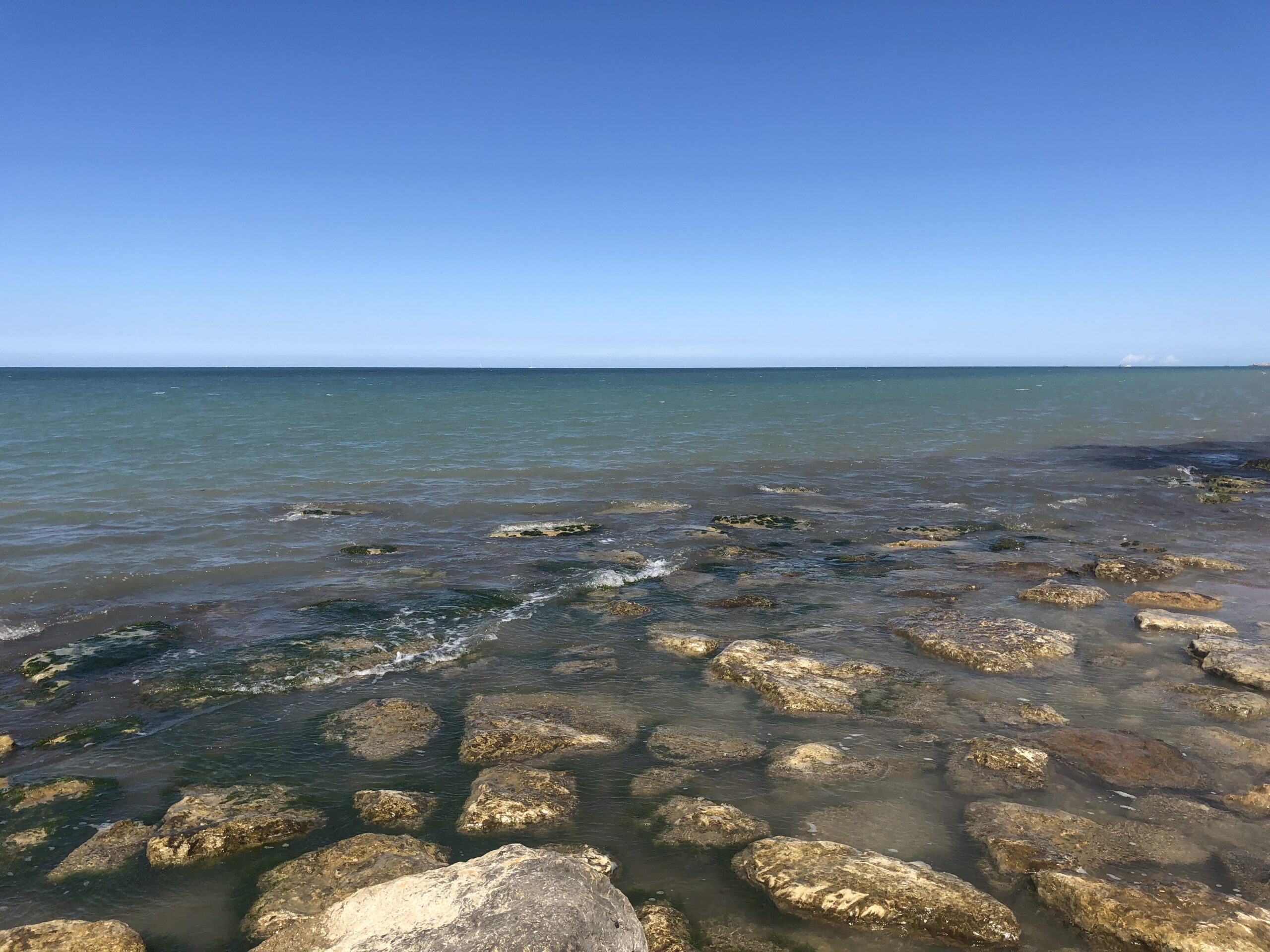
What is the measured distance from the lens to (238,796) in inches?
305

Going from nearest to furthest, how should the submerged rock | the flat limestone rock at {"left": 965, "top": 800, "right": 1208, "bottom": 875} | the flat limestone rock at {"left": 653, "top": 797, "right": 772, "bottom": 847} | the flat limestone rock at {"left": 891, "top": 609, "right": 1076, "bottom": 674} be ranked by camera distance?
1. the flat limestone rock at {"left": 965, "top": 800, "right": 1208, "bottom": 875}
2. the flat limestone rock at {"left": 653, "top": 797, "right": 772, "bottom": 847}
3. the submerged rock
4. the flat limestone rock at {"left": 891, "top": 609, "right": 1076, "bottom": 674}

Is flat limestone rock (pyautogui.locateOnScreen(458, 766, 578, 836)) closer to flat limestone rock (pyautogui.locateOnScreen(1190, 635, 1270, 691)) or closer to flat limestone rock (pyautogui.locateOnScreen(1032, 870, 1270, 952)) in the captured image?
flat limestone rock (pyautogui.locateOnScreen(1032, 870, 1270, 952))

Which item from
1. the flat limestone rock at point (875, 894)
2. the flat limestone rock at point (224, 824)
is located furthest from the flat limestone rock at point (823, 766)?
the flat limestone rock at point (224, 824)

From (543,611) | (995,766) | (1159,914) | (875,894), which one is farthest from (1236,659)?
(543,611)

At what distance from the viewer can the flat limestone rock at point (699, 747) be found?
28.0 feet

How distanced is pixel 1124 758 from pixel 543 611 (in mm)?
9186

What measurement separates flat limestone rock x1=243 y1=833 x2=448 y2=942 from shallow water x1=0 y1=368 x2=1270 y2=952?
237 millimetres

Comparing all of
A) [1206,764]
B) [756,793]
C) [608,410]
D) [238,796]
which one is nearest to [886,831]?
[756,793]

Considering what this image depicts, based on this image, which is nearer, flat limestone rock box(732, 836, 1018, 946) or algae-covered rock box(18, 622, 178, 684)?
flat limestone rock box(732, 836, 1018, 946)

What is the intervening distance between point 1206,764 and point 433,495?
2268 centimetres

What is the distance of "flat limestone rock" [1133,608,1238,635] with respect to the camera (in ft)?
39.8

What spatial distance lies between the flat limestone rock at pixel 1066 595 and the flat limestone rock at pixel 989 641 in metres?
1.53

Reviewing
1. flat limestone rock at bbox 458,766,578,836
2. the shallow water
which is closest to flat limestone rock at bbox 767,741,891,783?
the shallow water

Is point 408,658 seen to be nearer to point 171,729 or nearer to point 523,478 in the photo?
point 171,729
